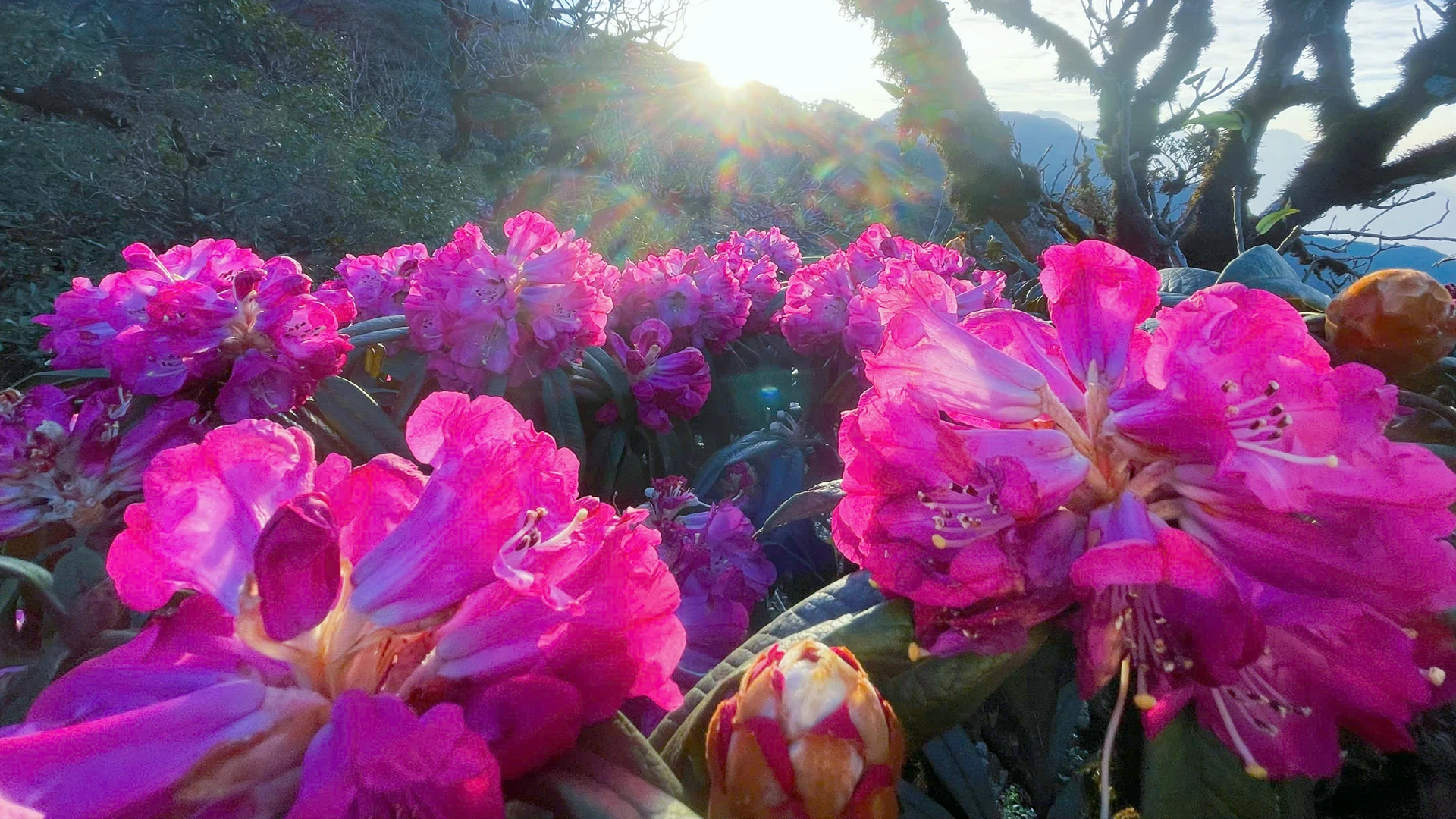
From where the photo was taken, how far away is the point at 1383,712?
0.44m

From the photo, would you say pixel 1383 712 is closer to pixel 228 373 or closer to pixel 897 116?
pixel 228 373

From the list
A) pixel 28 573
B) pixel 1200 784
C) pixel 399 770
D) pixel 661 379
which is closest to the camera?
pixel 399 770

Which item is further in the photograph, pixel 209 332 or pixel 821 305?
pixel 821 305

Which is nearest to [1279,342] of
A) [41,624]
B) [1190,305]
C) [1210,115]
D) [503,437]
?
[1190,305]

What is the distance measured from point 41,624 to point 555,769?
66cm

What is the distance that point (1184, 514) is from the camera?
1.56 feet

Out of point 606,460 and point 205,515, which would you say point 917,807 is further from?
point 606,460

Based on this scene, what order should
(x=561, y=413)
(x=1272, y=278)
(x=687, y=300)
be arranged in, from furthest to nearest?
1. (x=687, y=300)
2. (x=561, y=413)
3. (x=1272, y=278)

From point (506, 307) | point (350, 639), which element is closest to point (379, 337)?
point (506, 307)

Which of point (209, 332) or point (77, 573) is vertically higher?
point (209, 332)

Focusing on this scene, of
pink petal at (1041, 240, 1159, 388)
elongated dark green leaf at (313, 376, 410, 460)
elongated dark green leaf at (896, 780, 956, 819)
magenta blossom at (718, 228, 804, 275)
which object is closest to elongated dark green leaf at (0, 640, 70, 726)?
elongated dark green leaf at (313, 376, 410, 460)

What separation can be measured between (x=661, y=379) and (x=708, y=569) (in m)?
0.75

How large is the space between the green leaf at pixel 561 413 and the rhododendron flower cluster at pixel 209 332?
0.48 metres

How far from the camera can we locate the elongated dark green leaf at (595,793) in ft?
1.30
